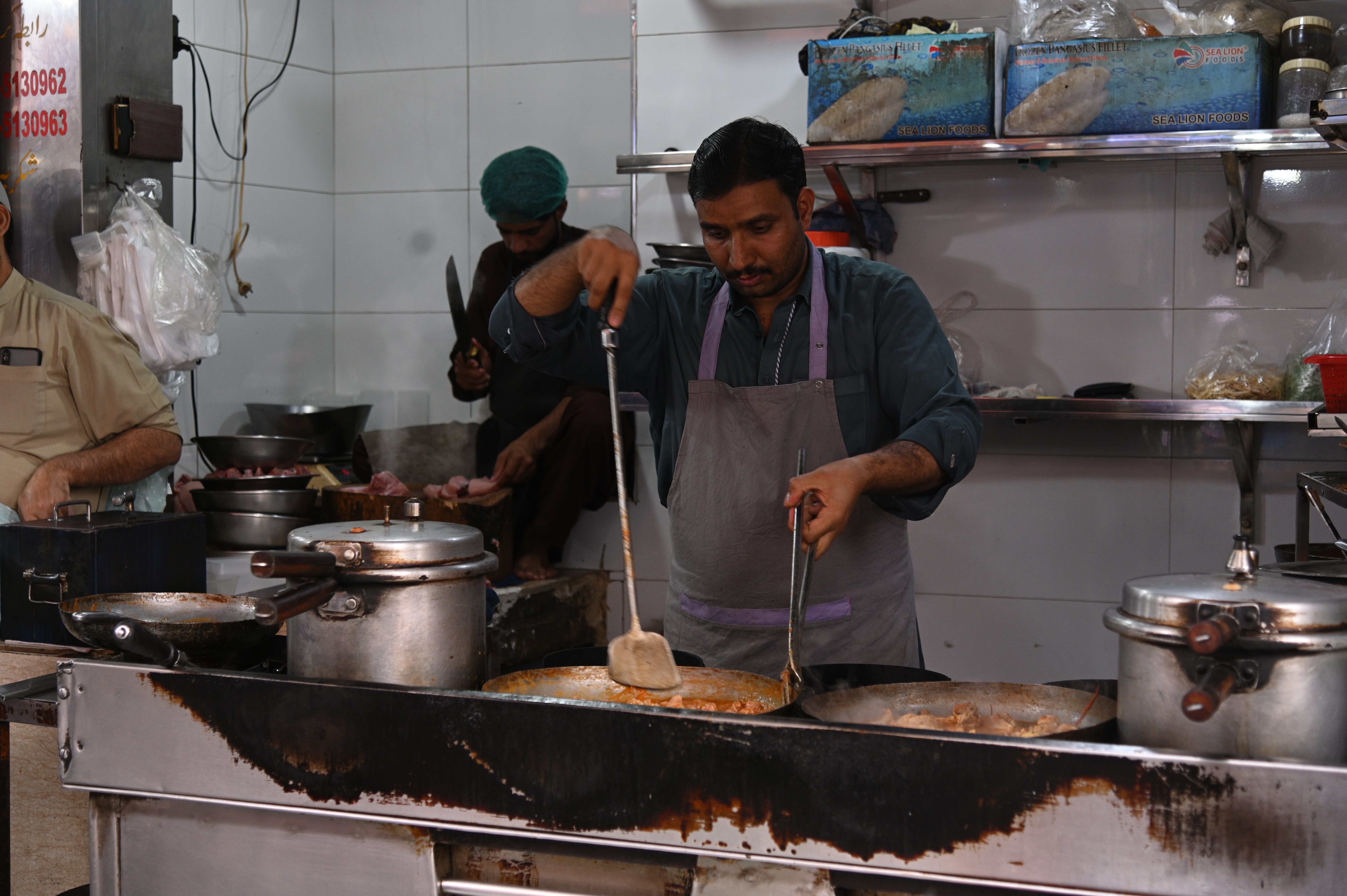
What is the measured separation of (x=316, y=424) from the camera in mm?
4426

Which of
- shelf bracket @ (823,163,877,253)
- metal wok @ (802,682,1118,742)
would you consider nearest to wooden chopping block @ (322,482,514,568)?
shelf bracket @ (823,163,877,253)

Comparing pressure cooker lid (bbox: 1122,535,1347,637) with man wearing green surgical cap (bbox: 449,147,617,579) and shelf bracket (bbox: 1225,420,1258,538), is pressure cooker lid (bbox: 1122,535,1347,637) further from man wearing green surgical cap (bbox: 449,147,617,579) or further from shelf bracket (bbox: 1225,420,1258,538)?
man wearing green surgical cap (bbox: 449,147,617,579)

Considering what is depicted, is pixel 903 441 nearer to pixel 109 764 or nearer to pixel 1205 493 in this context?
pixel 109 764

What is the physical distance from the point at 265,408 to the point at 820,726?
12.2 feet

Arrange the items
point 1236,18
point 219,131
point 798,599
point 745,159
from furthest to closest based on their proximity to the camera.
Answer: point 219,131
point 1236,18
point 745,159
point 798,599

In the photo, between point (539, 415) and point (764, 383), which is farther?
point (539, 415)

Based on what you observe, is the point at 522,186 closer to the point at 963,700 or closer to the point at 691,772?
the point at 963,700

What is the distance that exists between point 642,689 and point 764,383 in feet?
2.42

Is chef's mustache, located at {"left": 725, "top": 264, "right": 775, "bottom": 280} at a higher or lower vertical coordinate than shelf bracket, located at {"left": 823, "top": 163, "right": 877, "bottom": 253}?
lower

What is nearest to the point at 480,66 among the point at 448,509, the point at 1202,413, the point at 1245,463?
the point at 448,509

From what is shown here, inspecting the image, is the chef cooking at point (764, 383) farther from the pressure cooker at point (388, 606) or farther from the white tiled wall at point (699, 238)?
the white tiled wall at point (699, 238)

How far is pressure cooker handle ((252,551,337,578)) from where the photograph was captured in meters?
1.18

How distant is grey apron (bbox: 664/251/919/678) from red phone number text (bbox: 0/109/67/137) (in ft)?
7.66

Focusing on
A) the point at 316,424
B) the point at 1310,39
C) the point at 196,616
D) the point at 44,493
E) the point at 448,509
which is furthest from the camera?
the point at 316,424
